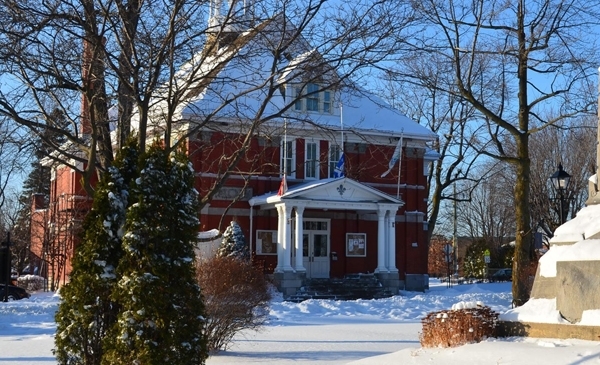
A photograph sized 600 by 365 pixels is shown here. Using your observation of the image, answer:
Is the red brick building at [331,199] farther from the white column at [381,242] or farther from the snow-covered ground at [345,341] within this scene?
the snow-covered ground at [345,341]

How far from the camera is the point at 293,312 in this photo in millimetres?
25312

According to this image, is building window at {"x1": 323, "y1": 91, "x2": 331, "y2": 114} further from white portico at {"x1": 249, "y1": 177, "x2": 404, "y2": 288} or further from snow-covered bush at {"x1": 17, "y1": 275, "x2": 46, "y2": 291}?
snow-covered bush at {"x1": 17, "y1": 275, "x2": 46, "y2": 291}

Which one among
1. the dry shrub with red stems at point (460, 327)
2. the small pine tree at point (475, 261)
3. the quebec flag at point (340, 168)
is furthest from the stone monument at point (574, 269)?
the small pine tree at point (475, 261)

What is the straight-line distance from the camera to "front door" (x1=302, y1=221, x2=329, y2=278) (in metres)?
37.1

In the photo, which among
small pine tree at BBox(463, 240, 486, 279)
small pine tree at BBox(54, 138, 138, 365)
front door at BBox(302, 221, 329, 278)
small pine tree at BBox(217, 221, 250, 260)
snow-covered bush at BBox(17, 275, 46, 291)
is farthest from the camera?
small pine tree at BBox(463, 240, 486, 279)

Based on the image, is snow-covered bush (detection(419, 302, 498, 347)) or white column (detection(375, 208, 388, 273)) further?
white column (detection(375, 208, 388, 273))

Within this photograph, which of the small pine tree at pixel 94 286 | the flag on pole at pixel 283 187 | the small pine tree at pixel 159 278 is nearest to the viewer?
the small pine tree at pixel 159 278

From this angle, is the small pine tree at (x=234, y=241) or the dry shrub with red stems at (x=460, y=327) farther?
the small pine tree at (x=234, y=241)

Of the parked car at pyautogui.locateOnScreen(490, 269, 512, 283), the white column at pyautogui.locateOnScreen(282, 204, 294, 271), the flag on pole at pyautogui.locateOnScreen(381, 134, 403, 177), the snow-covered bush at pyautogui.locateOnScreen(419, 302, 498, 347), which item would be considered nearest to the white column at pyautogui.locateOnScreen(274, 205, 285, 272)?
the white column at pyautogui.locateOnScreen(282, 204, 294, 271)

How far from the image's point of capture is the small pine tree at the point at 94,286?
9.73m

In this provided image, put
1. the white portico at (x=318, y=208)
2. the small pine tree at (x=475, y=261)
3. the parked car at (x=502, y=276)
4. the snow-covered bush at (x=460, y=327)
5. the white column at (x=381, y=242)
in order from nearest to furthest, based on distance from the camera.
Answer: the snow-covered bush at (x=460, y=327) < the white portico at (x=318, y=208) < the white column at (x=381, y=242) < the parked car at (x=502, y=276) < the small pine tree at (x=475, y=261)

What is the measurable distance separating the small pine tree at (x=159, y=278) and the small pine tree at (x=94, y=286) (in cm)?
24

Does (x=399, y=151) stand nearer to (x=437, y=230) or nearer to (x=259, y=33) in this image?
(x=259, y=33)

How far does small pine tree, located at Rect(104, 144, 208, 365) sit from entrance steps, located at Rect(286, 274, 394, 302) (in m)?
24.1
